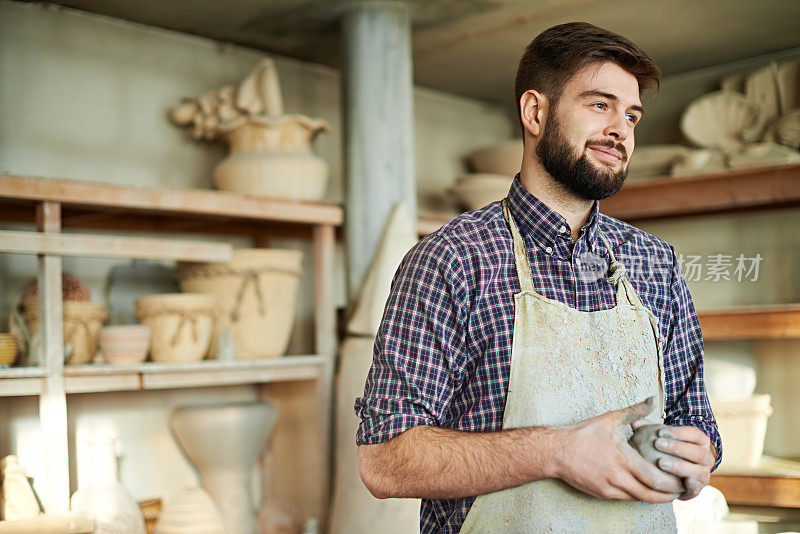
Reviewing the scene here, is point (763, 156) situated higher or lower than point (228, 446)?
higher

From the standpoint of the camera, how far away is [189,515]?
2.56 m

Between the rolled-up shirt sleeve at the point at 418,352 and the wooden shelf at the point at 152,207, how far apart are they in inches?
53.9

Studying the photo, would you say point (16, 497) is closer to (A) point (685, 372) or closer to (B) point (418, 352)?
(B) point (418, 352)

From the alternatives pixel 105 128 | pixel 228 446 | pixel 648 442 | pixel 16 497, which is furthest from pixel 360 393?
pixel 648 442

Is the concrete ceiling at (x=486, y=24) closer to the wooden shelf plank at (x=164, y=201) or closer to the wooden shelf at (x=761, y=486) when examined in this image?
the wooden shelf plank at (x=164, y=201)

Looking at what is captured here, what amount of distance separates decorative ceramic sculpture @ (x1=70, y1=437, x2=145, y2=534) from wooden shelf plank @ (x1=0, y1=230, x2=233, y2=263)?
59cm

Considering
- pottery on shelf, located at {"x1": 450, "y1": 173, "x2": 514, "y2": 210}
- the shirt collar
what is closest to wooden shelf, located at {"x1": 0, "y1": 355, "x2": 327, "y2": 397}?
pottery on shelf, located at {"x1": 450, "y1": 173, "x2": 514, "y2": 210}

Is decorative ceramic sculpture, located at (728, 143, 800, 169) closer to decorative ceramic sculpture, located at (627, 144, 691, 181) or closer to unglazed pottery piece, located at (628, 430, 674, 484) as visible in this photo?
decorative ceramic sculpture, located at (627, 144, 691, 181)

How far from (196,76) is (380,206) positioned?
93 cm

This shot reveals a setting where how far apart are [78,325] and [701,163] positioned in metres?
2.35

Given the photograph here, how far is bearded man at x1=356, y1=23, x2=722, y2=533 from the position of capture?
4.04ft

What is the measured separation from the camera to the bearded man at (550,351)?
48.5 inches

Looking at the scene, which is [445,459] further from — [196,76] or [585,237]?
[196,76]

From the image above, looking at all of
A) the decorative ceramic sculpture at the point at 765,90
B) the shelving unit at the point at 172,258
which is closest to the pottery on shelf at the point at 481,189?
the shelving unit at the point at 172,258
